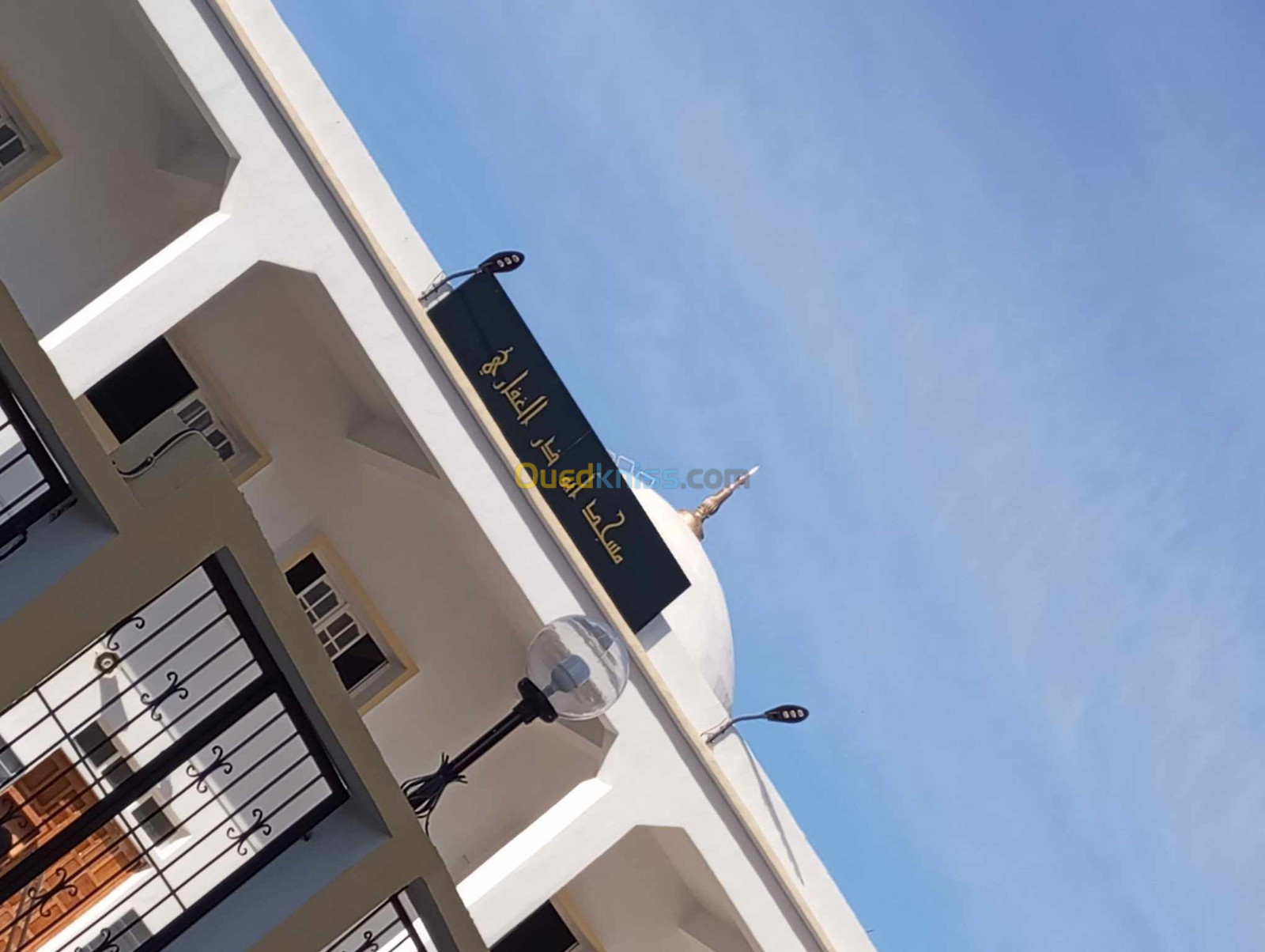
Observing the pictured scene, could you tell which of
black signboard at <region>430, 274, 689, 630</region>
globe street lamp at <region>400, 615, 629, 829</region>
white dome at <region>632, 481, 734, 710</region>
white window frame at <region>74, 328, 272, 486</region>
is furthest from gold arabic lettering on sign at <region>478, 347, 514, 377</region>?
white dome at <region>632, 481, 734, 710</region>

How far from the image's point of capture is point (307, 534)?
979cm

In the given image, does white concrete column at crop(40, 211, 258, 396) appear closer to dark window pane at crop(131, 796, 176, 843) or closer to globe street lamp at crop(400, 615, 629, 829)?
dark window pane at crop(131, 796, 176, 843)

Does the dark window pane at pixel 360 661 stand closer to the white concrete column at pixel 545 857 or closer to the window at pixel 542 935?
the white concrete column at pixel 545 857

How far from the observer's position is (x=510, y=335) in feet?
30.0

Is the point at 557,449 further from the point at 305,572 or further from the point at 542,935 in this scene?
the point at 542,935

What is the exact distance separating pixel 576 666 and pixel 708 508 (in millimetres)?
11660

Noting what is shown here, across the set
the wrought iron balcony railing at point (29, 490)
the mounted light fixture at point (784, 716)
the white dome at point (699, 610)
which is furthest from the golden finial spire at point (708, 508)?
the wrought iron balcony railing at point (29, 490)

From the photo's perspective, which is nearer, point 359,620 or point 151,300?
point 151,300

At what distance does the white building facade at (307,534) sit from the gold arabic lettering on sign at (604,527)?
239 millimetres

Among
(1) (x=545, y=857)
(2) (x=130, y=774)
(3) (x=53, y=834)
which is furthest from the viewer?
(1) (x=545, y=857)

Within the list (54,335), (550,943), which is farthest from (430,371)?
(550,943)

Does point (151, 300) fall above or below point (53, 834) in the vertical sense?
above

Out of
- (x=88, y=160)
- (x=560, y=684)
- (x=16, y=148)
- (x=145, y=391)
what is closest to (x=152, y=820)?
(x=145, y=391)

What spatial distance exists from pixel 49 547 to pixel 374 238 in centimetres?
442
